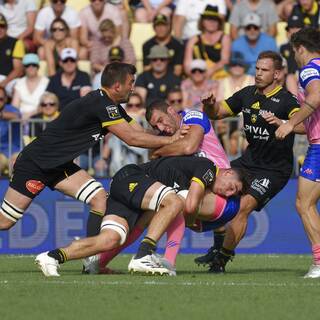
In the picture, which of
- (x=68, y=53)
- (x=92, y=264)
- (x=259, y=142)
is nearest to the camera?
(x=92, y=264)

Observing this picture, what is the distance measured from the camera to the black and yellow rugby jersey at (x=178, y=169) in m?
10.8

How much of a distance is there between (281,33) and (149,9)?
232 centimetres

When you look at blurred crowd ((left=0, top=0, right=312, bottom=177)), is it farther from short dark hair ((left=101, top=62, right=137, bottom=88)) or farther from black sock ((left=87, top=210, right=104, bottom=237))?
short dark hair ((left=101, top=62, right=137, bottom=88))

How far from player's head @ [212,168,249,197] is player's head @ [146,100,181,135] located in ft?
3.23

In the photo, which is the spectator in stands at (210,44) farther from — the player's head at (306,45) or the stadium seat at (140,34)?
the player's head at (306,45)

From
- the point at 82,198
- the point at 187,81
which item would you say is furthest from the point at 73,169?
the point at 187,81

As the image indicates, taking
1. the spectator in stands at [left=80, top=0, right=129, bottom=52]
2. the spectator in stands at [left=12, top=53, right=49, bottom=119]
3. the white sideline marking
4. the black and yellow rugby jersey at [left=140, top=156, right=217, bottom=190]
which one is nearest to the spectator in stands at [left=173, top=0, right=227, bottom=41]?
the spectator in stands at [left=80, top=0, right=129, bottom=52]

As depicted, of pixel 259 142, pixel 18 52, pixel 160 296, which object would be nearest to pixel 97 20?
pixel 18 52

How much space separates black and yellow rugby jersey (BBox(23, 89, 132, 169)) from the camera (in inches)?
429

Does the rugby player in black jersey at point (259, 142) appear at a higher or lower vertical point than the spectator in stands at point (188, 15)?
lower

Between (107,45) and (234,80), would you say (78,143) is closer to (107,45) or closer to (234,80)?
(234,80)

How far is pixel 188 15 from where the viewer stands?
742 inches

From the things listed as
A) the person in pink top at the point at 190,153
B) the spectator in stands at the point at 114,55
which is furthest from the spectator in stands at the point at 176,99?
the person in pink top at the point at 190,153

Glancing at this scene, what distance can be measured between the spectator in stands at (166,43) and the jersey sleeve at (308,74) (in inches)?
299
